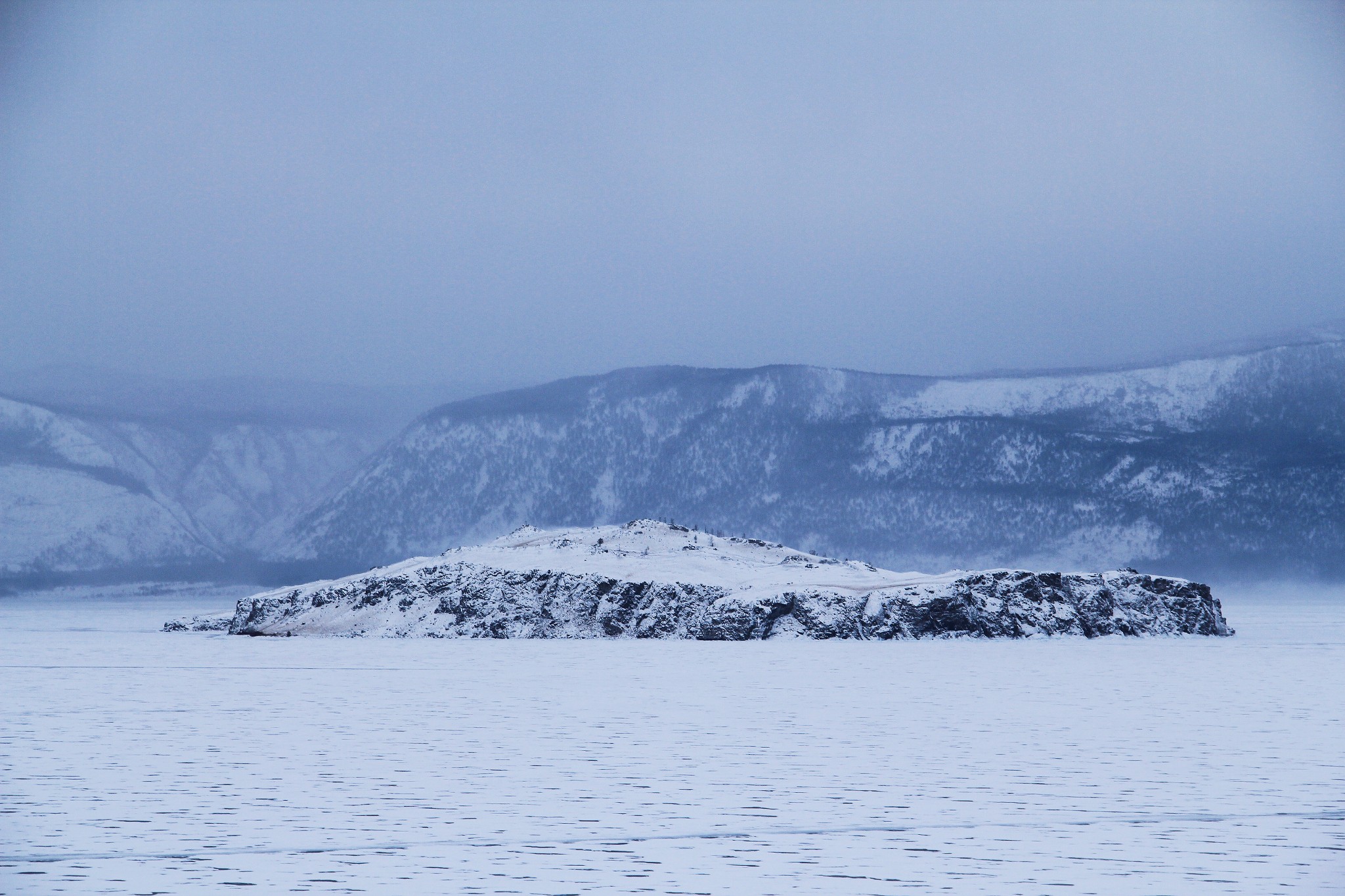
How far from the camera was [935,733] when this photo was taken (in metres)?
18.9

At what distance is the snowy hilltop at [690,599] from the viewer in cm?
4753

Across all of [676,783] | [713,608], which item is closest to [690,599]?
[713,608]

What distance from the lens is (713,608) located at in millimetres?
48781

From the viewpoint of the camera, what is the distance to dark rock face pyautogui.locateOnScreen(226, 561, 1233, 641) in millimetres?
47406

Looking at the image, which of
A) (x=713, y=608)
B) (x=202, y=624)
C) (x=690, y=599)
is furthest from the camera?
(x=202, y=624)

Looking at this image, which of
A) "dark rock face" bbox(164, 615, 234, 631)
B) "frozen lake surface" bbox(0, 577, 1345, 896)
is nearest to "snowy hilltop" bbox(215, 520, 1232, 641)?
"dark rock face" bbox(164, 615, 234, 631)

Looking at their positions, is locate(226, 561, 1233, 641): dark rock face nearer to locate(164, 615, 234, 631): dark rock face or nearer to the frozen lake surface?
locate(164, 615, 234, 631): dark rock face

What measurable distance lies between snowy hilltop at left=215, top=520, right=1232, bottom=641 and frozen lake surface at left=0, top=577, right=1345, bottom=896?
16839 mm

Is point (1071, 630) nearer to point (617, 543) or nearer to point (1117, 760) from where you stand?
point (617, 543)

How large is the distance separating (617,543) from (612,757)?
4030cm

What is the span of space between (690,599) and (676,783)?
35.4m

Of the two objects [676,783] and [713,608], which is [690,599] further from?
[676,783]

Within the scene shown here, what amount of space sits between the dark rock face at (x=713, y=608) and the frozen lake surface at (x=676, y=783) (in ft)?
55.0

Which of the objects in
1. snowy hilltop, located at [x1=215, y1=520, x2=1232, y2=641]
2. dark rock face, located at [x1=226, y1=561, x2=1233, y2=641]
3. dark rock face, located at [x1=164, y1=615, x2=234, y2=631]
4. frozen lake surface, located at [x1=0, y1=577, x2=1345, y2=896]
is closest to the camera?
frozen lake surface, located at [x1=0, y1=577, x2=1345, y2=896]
